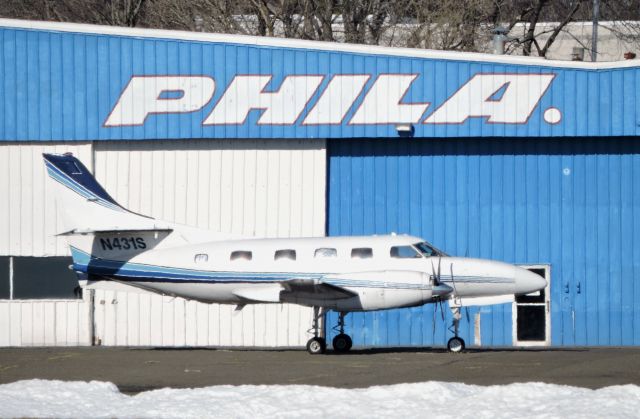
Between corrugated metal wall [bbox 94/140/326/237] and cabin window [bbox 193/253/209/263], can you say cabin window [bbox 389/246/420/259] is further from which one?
corrugated metal wall [bbox 94/140/326/237]

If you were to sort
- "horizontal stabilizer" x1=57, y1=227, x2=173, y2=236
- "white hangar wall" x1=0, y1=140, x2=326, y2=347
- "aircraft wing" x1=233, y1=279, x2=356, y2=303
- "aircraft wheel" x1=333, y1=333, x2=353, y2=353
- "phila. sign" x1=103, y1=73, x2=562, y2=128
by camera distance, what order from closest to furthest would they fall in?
1. "aircraft wing" x1=233, y1=279, x2=356, y2=303
2. "aircraft wheel" x1=333, y1=333, x2=353, y2=353
3. "horizontal stabilizer" x1=57, y1=227, x2=173, y2=236
4. "phila. sign" x1=103, y1=73, x2=562, y2=128
5. "white hangar wall" x1=0, y1=140, x2=326, y2=347

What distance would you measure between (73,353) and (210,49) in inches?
378

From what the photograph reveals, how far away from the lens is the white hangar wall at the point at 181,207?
103ft

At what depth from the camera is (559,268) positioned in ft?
102

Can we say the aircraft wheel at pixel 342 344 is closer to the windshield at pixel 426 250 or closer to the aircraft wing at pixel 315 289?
the aircraft wing at pixel 315 289

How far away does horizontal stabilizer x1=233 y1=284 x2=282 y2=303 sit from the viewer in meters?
26.3

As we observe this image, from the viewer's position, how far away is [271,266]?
87.2 ft

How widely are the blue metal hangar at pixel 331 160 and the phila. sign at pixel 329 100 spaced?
0.04 metres

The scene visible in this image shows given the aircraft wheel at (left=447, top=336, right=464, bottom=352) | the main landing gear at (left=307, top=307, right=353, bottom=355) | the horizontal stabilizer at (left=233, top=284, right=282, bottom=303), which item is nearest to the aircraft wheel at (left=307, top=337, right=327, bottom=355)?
the main landing gear at (left=307, top=307, right=353, bottom=355)

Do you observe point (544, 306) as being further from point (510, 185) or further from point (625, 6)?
point (625, 6)

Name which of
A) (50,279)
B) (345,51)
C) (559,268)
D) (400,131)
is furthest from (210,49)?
(559,268)

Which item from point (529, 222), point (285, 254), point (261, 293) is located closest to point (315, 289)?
point (285, 254)

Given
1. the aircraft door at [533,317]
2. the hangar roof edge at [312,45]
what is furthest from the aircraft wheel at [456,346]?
the hangar roof edge at [312,45]

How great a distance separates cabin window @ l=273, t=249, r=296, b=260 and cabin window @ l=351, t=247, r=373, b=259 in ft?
4.86
